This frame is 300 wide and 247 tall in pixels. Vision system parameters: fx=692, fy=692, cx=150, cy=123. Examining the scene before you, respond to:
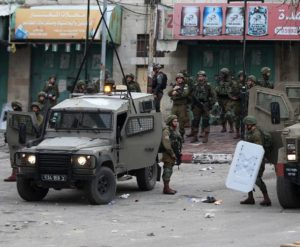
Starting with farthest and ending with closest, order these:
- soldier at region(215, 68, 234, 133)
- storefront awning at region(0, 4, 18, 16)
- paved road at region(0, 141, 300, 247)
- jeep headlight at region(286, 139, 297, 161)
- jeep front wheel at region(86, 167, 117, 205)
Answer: storefront awning at region(0, 4, 18, 16) < soldier at region(215, 68, 234, 133) < jeep front wheel at region(86, 167, 117, 205) < jeep headlight at region(286, 139, 297, 161) < paved road at region(0, 141, 300, 247)

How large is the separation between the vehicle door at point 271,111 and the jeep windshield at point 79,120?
272 centimetres

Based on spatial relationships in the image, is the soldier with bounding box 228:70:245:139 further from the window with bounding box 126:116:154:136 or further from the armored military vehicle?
the window with bounding box 126:116:154:136

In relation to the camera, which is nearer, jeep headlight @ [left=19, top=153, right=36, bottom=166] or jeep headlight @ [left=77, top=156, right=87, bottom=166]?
jeep headlight @ [left=77, top=156, right=87, bottom=166]

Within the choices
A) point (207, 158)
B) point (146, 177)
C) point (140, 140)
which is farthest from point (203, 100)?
point (140, 140)

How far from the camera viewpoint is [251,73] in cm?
2262

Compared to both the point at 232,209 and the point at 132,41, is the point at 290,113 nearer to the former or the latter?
the point at 232,209

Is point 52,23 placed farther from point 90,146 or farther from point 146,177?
point 90,146

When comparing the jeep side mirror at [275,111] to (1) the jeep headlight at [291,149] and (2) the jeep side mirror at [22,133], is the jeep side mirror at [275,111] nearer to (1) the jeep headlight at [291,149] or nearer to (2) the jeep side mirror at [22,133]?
(1) the jeep headlight at [291,149]

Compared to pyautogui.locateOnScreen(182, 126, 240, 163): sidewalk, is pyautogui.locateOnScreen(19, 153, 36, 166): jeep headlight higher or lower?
higher

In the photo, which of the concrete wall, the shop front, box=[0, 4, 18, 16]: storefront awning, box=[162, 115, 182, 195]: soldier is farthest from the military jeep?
the concrete wall

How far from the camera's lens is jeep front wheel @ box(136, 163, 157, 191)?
1314cm

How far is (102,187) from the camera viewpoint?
11680mm

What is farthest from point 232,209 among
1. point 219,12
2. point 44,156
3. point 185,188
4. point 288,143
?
point 219,12

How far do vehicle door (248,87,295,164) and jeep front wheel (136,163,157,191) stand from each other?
2.24 meters
